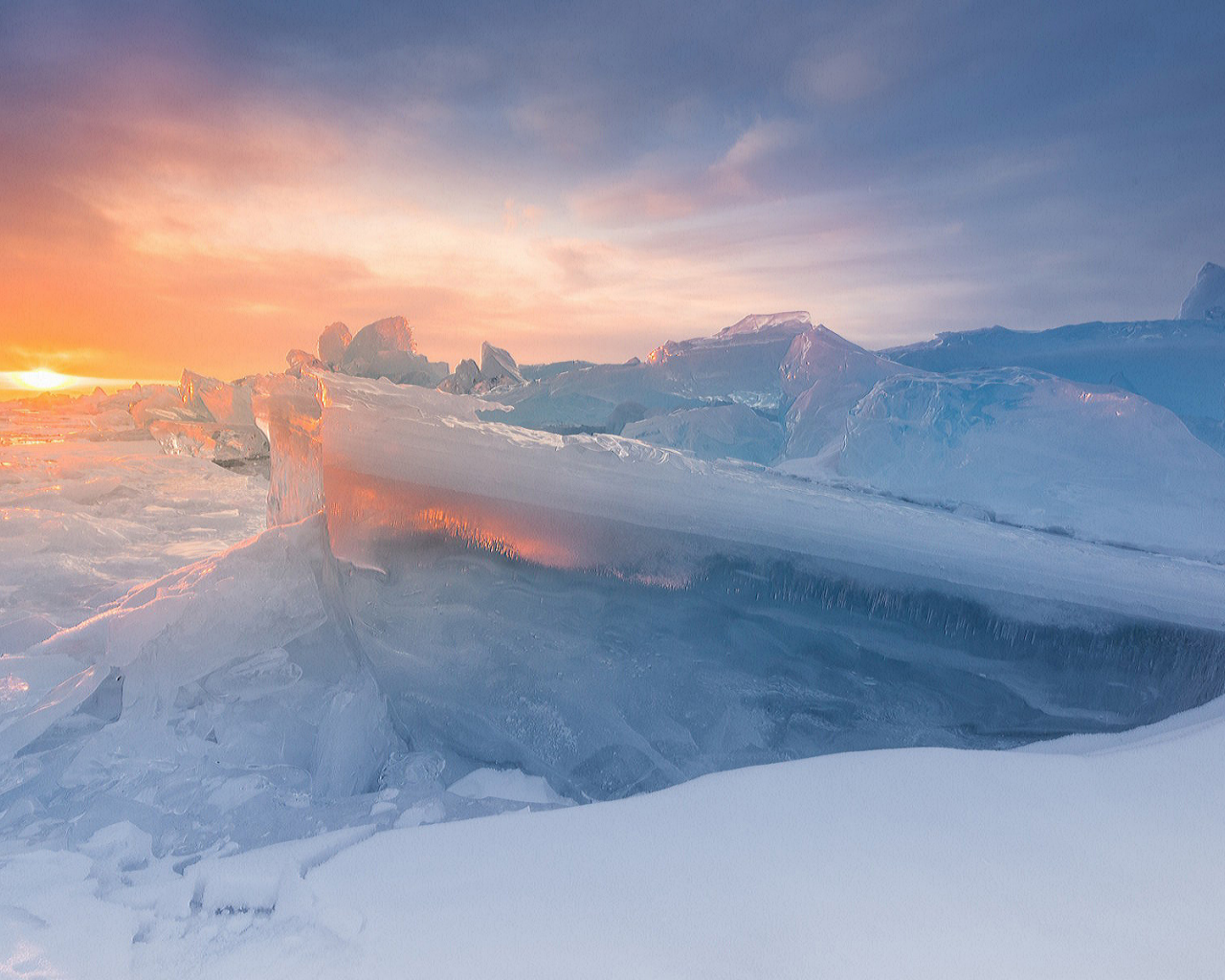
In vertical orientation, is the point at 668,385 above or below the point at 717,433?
above

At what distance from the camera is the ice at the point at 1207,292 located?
3.95 metres

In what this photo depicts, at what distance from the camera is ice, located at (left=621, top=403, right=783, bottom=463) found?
140 inches

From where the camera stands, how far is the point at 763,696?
238 cm

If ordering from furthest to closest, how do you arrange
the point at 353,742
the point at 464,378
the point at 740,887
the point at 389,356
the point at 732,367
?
the point at 389,356 < the point at 464,378 < the point at 732,367 < the point at 353,742 < the point at 740,887

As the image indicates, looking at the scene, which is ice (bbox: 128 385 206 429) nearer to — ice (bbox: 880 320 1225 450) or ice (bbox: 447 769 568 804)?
ice (bbox: 447 769 568 804)

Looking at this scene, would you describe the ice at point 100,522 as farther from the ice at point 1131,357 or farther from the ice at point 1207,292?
the ice at point 1207,292

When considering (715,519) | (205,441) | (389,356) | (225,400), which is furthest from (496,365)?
(715,519)

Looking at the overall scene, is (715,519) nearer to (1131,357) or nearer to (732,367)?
(732,367)

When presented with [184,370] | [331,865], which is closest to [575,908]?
[331,865]

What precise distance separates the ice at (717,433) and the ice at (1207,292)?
112 inches

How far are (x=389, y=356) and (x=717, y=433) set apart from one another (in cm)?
967

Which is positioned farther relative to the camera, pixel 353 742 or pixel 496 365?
pixel 496 365

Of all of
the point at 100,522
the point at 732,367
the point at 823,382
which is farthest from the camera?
the point at 100,522

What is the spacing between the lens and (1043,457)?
2729mm
